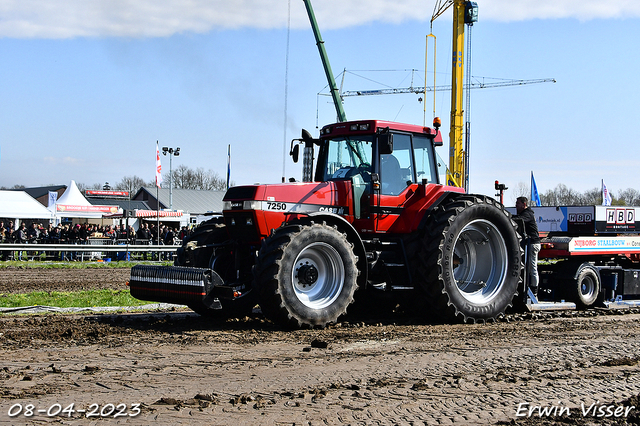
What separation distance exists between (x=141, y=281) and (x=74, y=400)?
3.92 m

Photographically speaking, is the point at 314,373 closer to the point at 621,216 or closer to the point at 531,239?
the point at 531,239

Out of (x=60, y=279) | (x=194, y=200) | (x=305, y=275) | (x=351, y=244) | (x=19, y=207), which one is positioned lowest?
(x=60, y=279)

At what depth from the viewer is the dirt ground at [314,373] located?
4.57 m

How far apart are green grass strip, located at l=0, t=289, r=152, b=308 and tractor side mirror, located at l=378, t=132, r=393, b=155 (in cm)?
586

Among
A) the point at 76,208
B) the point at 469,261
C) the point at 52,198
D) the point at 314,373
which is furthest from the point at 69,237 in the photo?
the point at 314,373

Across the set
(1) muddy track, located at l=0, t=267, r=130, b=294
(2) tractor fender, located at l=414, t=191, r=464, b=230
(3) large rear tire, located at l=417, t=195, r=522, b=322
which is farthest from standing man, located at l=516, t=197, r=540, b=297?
(1) muddy track, located at l=0, t=267, r=130, b=294

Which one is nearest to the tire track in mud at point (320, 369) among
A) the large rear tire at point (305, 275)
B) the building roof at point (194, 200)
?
the large rear tire at point (305, 275)

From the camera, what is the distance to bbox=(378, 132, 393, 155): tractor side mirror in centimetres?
869

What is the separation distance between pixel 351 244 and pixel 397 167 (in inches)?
68.2

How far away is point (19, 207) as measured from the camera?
116ft

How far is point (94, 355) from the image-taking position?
6.49 m

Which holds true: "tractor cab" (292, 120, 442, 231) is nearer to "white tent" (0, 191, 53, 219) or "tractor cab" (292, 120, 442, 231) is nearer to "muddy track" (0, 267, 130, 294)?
"muddy track" (0, 267, 130, 294)

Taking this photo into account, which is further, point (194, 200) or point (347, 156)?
point (194, 200)

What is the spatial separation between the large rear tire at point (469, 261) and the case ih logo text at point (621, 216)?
351cm
